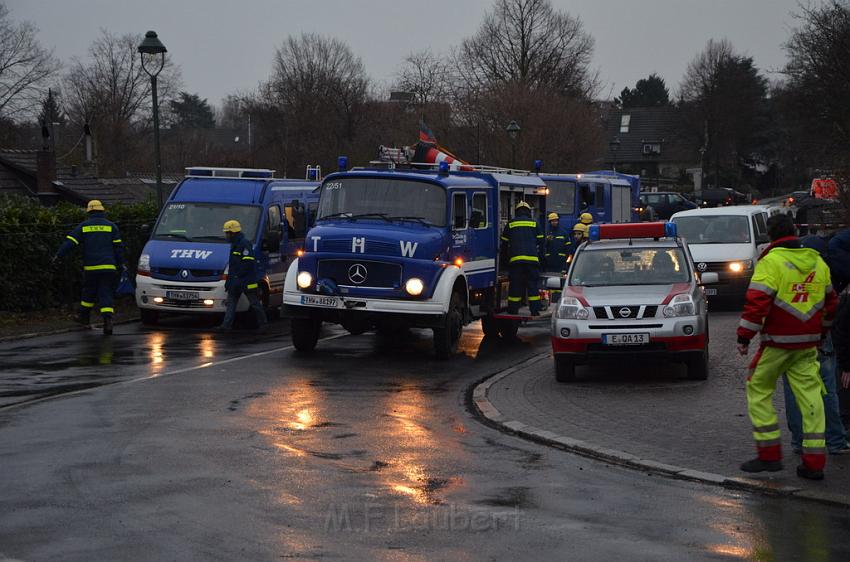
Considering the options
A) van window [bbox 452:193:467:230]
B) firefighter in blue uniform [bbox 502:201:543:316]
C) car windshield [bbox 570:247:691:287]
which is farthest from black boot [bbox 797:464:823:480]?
firefighter in blue uniform [bbox 502:201:543:316]

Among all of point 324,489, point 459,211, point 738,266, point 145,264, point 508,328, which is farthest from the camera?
point 738,266

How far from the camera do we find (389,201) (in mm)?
17344

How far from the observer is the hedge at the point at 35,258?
21.2 m

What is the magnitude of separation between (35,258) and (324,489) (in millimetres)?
14791

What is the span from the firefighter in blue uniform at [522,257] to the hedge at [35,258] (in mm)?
8190

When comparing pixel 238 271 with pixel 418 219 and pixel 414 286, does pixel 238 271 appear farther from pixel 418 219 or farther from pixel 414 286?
Result: pixel 414 286

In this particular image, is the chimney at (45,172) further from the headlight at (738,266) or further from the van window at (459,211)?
the van window at (459,211)

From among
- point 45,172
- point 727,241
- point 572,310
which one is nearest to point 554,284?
point 572,310

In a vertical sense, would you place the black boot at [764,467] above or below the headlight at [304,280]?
below

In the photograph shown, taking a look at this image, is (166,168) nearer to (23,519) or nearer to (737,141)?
(737,141)

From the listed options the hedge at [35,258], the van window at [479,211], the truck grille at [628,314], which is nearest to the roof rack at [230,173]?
the hedge at [35,258]

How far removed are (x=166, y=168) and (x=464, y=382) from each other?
63.7 metres

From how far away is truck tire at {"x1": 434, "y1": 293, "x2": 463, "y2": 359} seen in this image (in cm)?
1657

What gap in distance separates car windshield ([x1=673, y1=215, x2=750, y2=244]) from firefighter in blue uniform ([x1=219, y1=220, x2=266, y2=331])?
9.53 m
